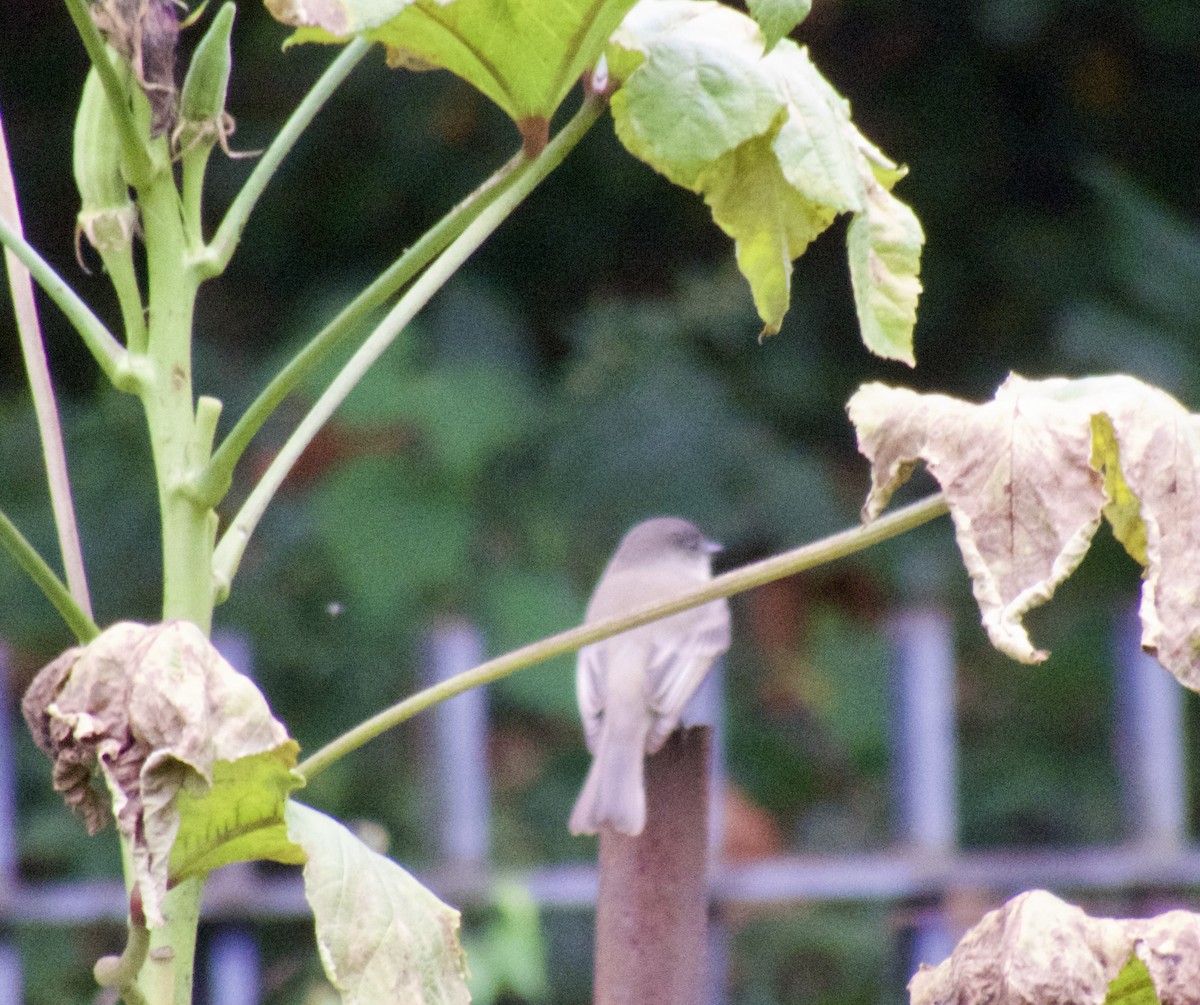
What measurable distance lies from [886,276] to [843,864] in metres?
2.34

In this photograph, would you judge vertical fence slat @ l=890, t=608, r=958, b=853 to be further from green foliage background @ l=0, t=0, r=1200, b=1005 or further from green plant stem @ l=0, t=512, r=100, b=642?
green plant stem @ l=0, t=512, r=100, b=642

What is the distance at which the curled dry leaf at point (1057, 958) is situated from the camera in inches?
30.1

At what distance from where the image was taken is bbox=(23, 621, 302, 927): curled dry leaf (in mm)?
697

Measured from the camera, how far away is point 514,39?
0.89m

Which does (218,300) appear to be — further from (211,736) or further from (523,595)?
(211,736)

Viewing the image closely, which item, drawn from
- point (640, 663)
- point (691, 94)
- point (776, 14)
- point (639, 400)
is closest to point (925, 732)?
point (640, 663)

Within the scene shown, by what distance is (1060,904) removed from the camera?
787mm

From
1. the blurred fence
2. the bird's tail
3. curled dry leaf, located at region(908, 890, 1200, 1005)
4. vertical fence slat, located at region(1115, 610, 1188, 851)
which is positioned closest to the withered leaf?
curled dry leaf, located at region(908, 890, 1200, 1005)

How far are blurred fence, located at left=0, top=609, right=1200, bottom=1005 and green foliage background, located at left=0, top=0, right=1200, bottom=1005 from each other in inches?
9.9

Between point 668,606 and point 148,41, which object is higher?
point 148,41

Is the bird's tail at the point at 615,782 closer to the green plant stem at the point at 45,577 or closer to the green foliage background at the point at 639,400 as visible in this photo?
the green foliage background at the point at 639,400

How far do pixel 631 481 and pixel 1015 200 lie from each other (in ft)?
4.66

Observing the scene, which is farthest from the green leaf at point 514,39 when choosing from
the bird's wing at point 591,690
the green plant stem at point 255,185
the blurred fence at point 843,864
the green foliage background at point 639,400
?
the green foliage background at point 639,400

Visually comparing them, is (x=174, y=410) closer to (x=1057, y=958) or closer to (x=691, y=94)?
(x=691, y=94)
